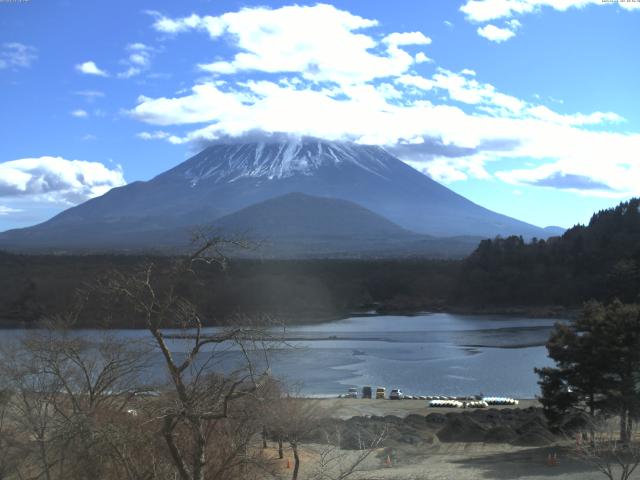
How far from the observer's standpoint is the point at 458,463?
1525cm

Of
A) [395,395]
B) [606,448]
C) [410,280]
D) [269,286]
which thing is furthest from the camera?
[410,280]

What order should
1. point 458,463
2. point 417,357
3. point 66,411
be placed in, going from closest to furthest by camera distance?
point 66,411 < point 458,463 < point 417,357

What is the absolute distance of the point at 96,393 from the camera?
28.7 ft

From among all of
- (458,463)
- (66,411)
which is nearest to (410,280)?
(458,463)

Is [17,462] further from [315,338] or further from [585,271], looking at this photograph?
[585,271]

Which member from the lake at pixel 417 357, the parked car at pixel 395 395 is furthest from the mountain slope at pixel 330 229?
the parked car at pixel 395 395

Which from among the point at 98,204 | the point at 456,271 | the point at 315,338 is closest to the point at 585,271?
the point at 456,271

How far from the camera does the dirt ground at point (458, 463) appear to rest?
1357cm

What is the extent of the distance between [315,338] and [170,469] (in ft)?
127

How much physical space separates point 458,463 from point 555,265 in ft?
185

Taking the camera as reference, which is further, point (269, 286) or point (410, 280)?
point (410, 280)

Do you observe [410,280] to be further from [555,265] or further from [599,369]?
[599,369]

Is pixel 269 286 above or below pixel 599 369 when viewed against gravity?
below

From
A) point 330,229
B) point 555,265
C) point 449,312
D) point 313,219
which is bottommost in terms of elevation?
point 449,312
